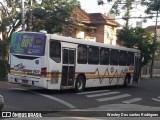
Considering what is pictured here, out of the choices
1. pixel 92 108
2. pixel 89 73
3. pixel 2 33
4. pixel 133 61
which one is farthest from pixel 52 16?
pixel 92 108

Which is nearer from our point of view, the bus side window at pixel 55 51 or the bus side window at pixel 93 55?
the bus side window at pixel 55 51

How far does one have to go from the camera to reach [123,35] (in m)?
45.0

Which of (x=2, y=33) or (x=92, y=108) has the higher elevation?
(x=2, y=33)

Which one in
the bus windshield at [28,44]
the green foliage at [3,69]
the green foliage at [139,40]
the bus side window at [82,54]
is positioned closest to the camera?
the bus windshield at [28,44]

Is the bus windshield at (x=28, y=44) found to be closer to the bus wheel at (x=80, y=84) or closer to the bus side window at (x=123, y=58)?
the bus wheel at (x=80, y=84)

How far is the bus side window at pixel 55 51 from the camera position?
19.0 meters

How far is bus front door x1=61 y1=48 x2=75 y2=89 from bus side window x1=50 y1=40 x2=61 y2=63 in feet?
1.32

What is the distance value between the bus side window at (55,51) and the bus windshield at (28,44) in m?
0.45

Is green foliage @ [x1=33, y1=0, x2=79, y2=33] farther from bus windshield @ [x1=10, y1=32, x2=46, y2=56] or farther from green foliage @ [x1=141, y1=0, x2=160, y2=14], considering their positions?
bus windshield @ [x1=10, y1=32, x2=46, y2=56]

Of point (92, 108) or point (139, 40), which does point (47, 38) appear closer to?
point (92, 108)

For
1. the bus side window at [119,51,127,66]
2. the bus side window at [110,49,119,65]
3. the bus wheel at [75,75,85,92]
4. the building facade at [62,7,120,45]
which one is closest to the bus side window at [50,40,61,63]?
the bus wheel at [75,75,85,92]

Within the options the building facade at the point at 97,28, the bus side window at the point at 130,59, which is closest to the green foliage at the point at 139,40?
the building facade at the point at 97,28

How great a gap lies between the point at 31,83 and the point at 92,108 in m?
4.51

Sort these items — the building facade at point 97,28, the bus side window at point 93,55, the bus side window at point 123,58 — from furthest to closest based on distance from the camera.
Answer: the building facade at point 97,28 < the bus side window at point 123,58 < the bus side window at point 93,55
